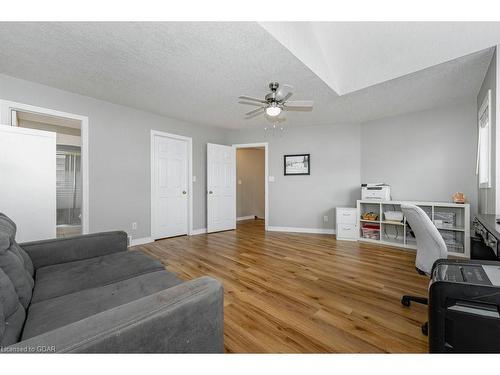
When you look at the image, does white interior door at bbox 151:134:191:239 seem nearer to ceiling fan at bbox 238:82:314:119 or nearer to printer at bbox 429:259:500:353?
ceiling fan at bbox 238:82:314:119

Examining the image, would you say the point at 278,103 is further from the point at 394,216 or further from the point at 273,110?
the point at 394,216

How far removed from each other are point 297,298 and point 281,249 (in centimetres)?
161

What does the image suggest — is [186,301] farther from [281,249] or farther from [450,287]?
[281,249]

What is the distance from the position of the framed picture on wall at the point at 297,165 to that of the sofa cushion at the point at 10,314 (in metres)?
4.60

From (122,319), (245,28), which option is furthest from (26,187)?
(245,28)

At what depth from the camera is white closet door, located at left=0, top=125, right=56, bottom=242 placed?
190 cm

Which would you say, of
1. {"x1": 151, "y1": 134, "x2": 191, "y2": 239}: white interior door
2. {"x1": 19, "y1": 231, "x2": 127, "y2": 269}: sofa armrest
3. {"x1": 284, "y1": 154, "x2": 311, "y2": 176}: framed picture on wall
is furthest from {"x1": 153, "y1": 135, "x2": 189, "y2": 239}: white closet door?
{"x1": 284, "y1": 154, "x2": 311, "y2": 176}: framed picture on wall

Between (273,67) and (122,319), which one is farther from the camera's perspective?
(273,67)

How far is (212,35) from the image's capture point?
1.89 metres

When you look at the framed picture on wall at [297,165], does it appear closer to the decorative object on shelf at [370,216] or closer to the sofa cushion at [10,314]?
the decorative object on shelf at [370,216]

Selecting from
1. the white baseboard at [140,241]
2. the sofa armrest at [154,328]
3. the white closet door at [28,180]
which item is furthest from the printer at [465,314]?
the white baseboard at [140,241]

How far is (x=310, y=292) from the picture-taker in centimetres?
209

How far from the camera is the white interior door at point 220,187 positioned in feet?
16.1

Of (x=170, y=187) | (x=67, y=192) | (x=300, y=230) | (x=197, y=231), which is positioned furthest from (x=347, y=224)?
(x=67, y=192)
